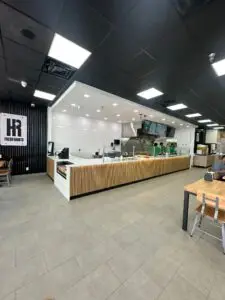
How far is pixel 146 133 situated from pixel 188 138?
4.45 meters

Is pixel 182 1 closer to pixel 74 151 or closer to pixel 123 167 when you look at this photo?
pixel 123 167

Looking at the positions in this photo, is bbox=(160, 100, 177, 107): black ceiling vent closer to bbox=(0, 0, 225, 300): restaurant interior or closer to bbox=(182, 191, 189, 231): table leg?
bbox=(0, 0, 225, 300): restaurant interior

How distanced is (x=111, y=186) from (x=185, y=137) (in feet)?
28.1

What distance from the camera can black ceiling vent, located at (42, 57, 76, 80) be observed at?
274 centimetres

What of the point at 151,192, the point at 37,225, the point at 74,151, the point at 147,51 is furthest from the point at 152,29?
the point at 74,151

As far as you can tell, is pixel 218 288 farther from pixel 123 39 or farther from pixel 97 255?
pixel 123 39

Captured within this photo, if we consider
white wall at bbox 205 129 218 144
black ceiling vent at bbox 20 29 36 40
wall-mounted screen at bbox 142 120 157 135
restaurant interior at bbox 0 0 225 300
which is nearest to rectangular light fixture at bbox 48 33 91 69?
restaurant interior at bbox 0 0 225 300

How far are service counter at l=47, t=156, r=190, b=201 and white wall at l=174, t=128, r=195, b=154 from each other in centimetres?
580

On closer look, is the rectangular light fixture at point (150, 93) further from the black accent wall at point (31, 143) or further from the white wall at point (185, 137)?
the white wall at point (185, 137)

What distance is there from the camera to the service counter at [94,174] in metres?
3.62

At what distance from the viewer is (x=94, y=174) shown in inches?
157

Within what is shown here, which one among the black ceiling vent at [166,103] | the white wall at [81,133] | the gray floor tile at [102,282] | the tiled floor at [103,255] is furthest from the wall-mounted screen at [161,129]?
the gray floor tile at [102,282]

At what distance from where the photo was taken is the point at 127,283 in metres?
1.47

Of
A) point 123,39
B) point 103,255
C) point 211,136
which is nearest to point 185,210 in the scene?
point 103,255
